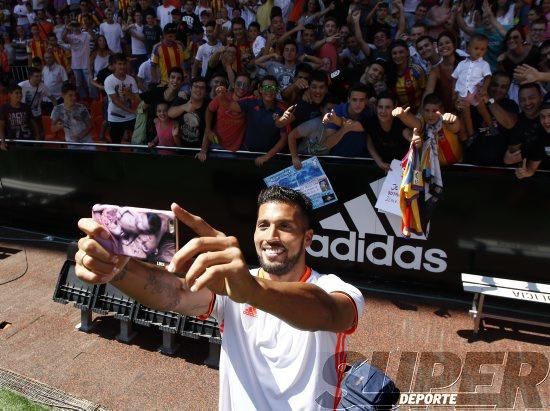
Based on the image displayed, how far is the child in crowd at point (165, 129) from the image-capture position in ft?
24.3

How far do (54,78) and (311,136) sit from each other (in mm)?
7201

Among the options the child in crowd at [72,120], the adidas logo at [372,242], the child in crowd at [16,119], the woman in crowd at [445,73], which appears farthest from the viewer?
the child in crowd at [16,119]

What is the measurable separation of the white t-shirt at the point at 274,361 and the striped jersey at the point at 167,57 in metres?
7.96

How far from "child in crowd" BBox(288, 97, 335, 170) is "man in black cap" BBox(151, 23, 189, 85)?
13.5 feet

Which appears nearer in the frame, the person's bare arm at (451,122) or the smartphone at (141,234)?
the smartphone at (141,234)

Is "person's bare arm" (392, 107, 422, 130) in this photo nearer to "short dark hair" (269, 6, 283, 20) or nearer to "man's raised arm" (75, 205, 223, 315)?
"man's raised arm" (75, 205, 223, 315)

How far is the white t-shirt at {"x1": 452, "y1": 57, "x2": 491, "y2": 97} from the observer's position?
6.13 meters

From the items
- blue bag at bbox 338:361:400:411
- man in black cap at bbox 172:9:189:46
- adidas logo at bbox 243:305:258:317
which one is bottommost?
blue bag at bbox 338:361:400:411

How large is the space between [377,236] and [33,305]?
446 cm

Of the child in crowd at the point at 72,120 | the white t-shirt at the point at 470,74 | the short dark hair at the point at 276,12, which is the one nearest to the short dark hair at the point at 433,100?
the white t-shirt at the point at 470,74

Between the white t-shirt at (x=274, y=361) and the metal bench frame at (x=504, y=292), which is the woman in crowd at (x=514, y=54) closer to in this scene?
the metal bench frame at (x=504, y=292)

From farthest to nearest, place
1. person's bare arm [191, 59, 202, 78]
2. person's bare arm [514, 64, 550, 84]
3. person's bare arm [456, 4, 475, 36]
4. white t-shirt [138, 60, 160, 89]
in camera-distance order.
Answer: white t-shirt [138, 60, 160, 89] < person's bare arm [191, 59, 202, 78] < person's bare arm [456, 4, 475, 36] < person's bare arm [514, 64, 550, 84]

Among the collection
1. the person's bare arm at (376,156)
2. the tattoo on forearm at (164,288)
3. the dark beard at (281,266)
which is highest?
the dark beard at (281,266)

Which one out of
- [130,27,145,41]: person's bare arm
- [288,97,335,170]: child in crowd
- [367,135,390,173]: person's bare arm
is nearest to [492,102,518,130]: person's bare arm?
[367,135,390,173]: person's bare arm
